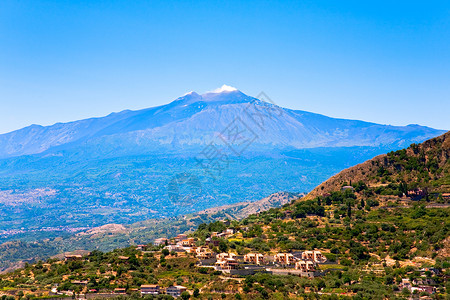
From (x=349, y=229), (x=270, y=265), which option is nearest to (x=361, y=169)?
(x=349, y=229)

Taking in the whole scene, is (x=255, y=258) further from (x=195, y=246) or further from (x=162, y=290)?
(x=162, y=290)

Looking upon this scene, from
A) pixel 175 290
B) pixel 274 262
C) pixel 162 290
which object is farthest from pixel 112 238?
pixel 175 290

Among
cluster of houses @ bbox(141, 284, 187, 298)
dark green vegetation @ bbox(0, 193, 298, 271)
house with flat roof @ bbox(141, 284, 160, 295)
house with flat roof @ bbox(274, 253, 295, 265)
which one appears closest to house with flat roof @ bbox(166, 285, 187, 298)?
cluster of houses @ bbox(141, 284, 187, 298)

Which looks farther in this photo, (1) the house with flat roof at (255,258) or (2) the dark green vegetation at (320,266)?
(1) the house with flat roof at (255,258)

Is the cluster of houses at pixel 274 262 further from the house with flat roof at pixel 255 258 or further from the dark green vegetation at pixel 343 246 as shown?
the dark green vegetation at pixel 343 246

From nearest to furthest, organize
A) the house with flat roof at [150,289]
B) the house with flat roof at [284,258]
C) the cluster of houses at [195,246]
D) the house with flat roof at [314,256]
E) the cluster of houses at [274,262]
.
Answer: the house with flat roof at [150,289]
the cluster of houses at [274,262]
the house with flat roof at [284,258]
the house with flat roof at [314,256]
the cluster of houses at [195,246]

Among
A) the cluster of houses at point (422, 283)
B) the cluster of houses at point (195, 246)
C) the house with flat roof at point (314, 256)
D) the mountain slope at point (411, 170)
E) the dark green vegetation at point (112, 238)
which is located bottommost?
the dark green vegetation at point (112, 238)

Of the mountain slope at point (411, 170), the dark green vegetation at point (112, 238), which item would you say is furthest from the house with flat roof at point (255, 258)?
the dark green vegetation at point (112, 238)

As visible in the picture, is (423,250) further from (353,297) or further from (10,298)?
(10,298)

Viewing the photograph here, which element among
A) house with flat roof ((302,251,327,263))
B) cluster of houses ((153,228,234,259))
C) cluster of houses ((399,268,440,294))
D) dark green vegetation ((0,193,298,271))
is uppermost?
cluster of houses ((153,228,234,259))

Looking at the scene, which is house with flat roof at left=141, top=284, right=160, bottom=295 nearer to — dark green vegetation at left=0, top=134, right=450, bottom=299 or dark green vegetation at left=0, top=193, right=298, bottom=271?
dark green vegetation at left=0, top=134, right=450, bottom=299

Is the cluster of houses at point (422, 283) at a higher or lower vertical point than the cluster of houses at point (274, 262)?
lower
